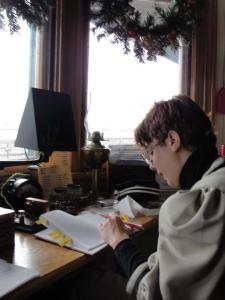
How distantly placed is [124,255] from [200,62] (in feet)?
6.63

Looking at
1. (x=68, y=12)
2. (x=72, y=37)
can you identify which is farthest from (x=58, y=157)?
(x=68, y=12)

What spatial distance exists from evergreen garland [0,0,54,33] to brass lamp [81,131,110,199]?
0.67 metres

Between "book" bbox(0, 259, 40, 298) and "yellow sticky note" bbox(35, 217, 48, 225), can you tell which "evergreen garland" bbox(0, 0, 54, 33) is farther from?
"book" bbox(0, 259, 40, 298)

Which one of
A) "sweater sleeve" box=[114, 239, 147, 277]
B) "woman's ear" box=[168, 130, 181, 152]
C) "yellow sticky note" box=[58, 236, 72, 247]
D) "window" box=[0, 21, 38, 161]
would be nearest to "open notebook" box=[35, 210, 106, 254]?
"yellow sticky note" box=[58, 236, 72, 247]

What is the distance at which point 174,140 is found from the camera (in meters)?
1.07

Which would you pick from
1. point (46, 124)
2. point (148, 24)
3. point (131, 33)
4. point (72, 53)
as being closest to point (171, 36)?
point (148, 24)

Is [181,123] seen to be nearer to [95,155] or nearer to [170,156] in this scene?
[170,156]

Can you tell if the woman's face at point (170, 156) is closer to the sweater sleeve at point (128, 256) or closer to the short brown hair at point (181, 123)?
the short brown hair at point (181, 123)

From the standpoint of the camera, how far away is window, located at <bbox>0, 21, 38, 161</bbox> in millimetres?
1855

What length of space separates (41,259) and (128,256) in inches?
10.4

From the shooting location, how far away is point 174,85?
9.25 feet

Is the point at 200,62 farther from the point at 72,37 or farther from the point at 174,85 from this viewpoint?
the point at 72,37

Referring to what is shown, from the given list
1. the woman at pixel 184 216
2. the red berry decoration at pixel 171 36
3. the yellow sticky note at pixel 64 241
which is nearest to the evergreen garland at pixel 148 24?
the red berry decoration at pixel 171 36

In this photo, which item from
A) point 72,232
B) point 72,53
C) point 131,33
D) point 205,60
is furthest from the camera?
point 205,60
